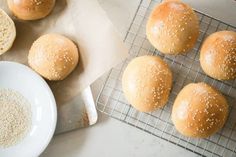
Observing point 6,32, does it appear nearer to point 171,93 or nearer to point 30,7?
point 30,7

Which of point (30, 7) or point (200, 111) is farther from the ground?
point (30, 7)

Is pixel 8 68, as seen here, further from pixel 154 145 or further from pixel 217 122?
pixel 217 122

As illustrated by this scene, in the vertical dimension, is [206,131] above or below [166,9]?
below

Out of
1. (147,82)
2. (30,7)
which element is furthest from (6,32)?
(147,82)

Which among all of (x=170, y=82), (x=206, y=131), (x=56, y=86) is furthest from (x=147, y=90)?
(x=56, y=86)

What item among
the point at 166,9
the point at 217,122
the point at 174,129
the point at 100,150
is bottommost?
the point at 100,150

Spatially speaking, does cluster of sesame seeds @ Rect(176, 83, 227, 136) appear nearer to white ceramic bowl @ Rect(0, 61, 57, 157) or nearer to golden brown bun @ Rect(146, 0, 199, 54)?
golden brown bun @ Rect(146, 0, 199, 54)
